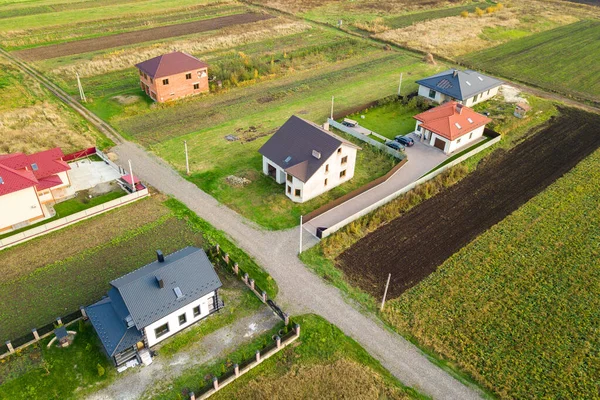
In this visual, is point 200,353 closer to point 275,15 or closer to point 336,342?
point 336,342

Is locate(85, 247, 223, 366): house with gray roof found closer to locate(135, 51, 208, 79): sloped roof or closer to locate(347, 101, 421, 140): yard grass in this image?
locate(347, 101, 421, 140): yard grass

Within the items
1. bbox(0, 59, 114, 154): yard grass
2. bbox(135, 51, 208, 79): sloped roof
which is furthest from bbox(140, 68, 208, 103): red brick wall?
bbox(0, 59, 114, 154): yard grass

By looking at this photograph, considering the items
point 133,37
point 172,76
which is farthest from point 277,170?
point 133,37

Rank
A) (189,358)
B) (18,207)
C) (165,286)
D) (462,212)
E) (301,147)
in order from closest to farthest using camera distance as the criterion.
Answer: (189,358) → (165,286) → (18,207) → (462,212) → (301,147)

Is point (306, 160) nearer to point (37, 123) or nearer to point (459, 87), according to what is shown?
point (459, 87)

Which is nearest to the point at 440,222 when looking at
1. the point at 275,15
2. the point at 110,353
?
the point at 110,353

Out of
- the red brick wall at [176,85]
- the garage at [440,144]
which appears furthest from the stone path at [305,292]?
the garage at [440,144]

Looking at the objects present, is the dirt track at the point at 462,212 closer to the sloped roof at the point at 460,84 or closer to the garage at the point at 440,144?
the garage at the point at 440,144
